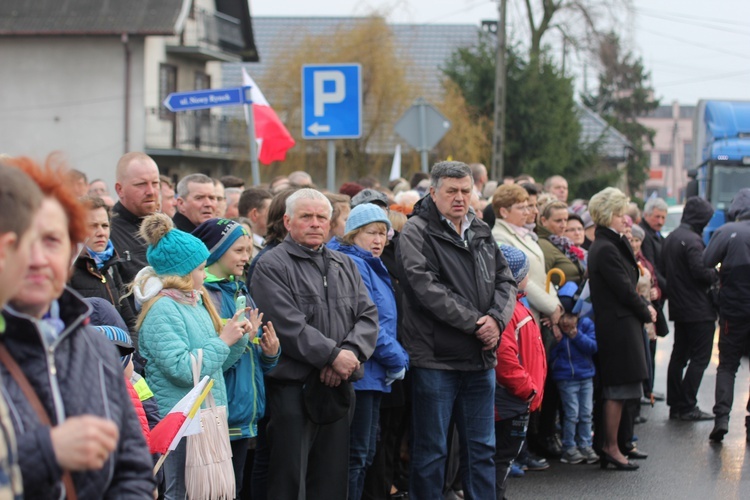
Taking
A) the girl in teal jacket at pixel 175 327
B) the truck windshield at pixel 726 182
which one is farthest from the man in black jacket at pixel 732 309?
the truck windshield at pixel 726 182

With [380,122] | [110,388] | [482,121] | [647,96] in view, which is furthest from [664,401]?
[647,96]

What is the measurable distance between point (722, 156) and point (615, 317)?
1389 cm

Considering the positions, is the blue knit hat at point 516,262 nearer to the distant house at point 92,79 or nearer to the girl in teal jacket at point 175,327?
the girl in teal jacket at point 175,327

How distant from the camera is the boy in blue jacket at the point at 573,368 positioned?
873 centimetres

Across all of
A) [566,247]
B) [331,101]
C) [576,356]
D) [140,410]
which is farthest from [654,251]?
[140,410]

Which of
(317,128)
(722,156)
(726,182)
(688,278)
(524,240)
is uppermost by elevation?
(722,156)

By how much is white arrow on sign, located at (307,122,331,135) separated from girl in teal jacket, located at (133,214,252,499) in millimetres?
4664

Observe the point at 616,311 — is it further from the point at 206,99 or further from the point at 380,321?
the point at 206,99

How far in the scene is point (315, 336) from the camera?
5.88 m

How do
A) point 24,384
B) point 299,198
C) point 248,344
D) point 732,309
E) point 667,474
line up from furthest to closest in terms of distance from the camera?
point 732,309, point 667,474, point 299,198, point 248,344, point 24,384

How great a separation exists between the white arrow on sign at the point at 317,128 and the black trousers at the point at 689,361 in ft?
13.8

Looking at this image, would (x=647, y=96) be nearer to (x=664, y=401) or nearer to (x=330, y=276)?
(x=664, y=401)

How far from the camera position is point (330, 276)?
614 centimetres

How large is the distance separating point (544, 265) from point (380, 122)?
29.1m
